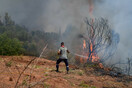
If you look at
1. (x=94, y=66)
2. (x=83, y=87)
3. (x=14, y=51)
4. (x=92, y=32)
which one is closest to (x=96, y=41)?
(x=92, y=32)

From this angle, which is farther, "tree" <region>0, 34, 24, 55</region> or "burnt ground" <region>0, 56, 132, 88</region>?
"tree" <region>0, 34, 24, 55</region>

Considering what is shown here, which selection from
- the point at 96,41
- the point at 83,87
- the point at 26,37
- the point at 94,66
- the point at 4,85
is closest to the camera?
the point at 4,85

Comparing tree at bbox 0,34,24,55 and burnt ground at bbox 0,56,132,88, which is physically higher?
tree at bbox 0,34,24,55

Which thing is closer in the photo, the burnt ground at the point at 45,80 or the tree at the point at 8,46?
the burnt ground at the point at 45,80

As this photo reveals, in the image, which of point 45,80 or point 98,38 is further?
point 98,38

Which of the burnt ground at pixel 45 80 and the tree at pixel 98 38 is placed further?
the tree at pixel 98 38

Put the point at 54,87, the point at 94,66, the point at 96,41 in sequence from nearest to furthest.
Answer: the point at 54,87, the point at 94,66, the point at 96,41

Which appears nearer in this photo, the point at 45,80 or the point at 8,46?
the point at 45,80

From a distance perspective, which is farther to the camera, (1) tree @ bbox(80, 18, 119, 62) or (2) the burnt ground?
(1) tree @ bbox(80, 18, 119, 62)

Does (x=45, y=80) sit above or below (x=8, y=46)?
below

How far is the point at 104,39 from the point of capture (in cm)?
1691

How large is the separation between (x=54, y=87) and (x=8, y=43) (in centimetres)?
1359

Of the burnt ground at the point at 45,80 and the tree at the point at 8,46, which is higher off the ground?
the tree at the point at 8,46

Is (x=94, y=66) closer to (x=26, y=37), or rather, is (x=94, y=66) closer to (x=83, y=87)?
(x=83, y=87)
